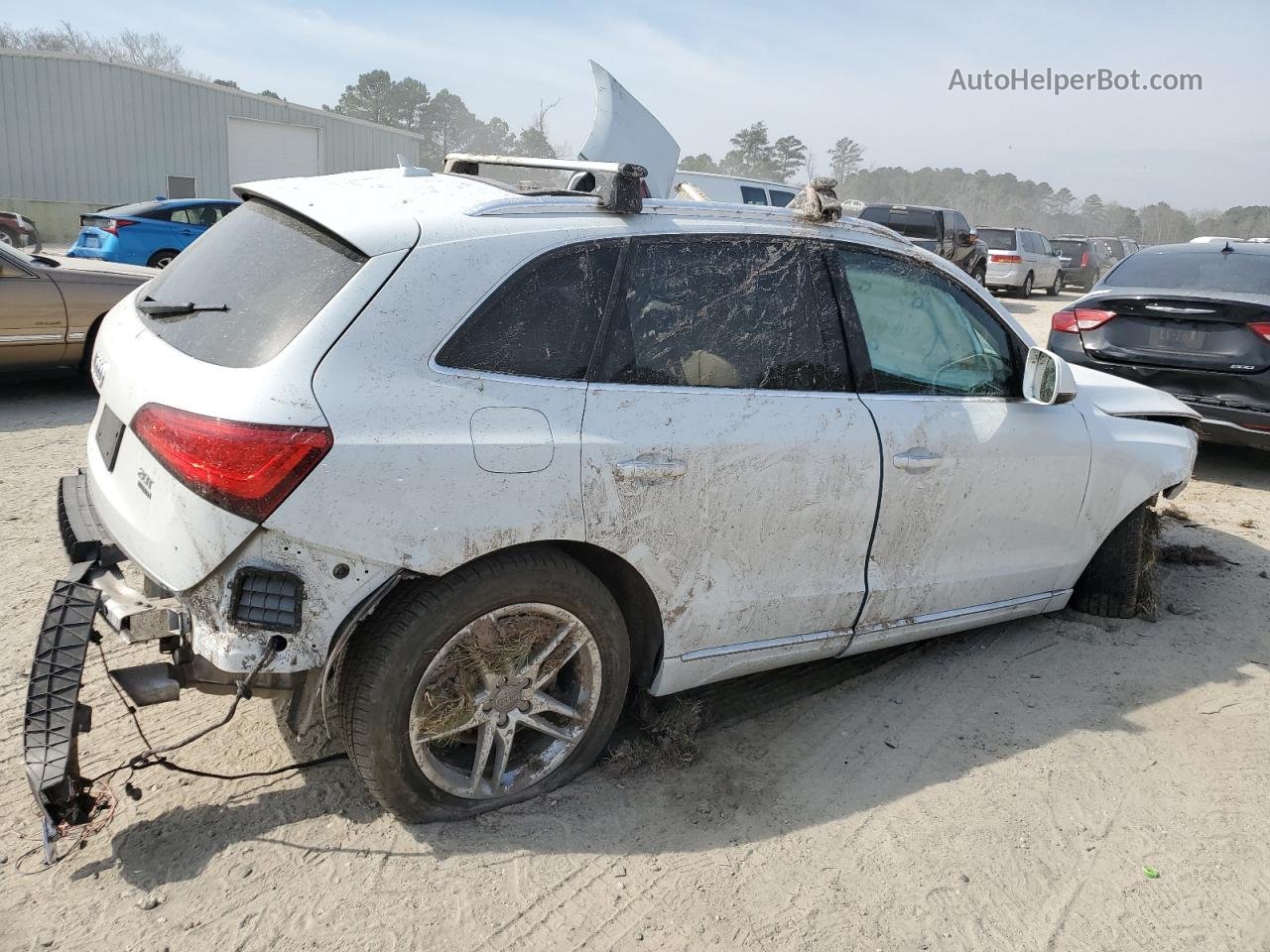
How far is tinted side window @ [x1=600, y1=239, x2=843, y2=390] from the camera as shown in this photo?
290cm

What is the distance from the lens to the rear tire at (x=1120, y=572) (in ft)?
14.1

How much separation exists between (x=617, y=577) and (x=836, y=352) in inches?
43.9

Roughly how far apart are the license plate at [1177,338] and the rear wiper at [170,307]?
651 cm

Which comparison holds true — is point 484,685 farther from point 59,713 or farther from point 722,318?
point 722,318

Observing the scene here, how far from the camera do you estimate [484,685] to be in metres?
2.74

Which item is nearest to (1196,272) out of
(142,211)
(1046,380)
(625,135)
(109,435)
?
(1046,380)

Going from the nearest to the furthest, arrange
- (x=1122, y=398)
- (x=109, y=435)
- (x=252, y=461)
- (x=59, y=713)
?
(x=252, y=461), (x=59, y=713), (x=109, y=435), (x=1122, y=398)

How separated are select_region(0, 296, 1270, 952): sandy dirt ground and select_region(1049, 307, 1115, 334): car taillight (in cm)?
390

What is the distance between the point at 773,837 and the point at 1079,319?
5.88 metres

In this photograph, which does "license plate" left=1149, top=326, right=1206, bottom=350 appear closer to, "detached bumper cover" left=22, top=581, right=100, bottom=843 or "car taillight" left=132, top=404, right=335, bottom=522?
"car taillight" left=132, top=404, right=335, bottom=522

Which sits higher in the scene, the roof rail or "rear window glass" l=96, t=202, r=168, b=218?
the roof rail

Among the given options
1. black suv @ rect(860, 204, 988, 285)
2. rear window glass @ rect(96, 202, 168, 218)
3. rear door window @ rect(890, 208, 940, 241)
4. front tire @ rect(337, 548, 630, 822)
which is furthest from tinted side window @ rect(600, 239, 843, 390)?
rear door window @ rect(890, 208, 940, 241)

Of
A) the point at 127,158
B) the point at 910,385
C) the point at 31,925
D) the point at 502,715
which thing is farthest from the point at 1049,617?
the point at 127,158

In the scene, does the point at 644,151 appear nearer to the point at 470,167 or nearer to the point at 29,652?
the point at 470,167
